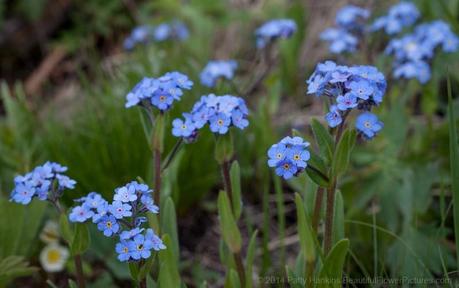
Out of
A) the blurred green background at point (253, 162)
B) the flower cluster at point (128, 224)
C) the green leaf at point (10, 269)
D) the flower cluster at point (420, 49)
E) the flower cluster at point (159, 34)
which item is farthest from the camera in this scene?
the flower cluster at point (159, 34)

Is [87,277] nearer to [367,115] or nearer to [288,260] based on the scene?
[288,260]

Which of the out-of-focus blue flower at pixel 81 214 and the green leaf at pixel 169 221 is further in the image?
the green leaf at pixel 169 221

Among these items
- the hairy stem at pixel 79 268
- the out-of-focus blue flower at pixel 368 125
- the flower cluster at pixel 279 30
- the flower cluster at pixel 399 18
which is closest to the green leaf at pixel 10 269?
the hairy stem at pixel 79 268

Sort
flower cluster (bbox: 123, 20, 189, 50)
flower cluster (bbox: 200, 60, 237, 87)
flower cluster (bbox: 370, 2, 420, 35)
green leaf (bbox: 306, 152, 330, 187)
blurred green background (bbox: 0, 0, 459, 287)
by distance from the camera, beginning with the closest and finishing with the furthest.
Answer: green leaf (bbox: 306, 152, 330, 187) → blurred green background (bbox: 0, 0, 459, 287) → flower cluster (bbox: 200, 60, 237, 87) → flower cluster (bbox: 370, 2, 420, 35) → flower cluster (bbox: 123, 20, 189, 50)

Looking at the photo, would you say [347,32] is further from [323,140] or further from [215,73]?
[323,140]

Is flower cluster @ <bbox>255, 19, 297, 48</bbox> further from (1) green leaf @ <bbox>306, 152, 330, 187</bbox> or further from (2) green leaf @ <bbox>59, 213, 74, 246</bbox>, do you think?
(2) green leaf @ <bbox>59, 213, 74, 246</bbox>

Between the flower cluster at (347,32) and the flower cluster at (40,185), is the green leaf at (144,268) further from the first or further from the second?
the flower cluster at (347,32)

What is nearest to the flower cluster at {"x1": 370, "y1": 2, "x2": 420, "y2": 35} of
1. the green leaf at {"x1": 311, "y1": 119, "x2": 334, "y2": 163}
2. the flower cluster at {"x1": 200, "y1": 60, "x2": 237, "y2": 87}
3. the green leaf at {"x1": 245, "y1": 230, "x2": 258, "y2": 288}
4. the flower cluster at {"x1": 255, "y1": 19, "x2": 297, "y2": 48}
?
the flower cluster at {"x1": 255, "y1": 19, "x2": 297, "y2": 48}

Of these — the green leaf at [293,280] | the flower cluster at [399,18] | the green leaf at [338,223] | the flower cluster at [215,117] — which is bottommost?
the green leaf at [293,280]
